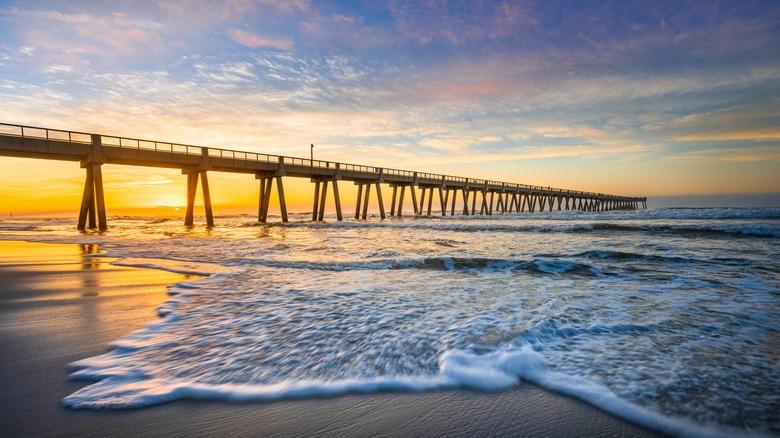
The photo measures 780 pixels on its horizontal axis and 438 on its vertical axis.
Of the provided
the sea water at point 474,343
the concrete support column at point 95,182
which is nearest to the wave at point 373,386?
the sea water at point 474,343

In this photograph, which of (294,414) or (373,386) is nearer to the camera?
(294,414)

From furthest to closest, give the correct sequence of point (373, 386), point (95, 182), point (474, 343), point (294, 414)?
point (95, 182), point (474, 343), point (373, 386), point (294, 414)

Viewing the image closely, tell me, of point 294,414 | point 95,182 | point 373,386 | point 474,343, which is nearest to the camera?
point 294,414

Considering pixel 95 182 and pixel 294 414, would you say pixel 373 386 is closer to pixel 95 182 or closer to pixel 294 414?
pixel 294 414

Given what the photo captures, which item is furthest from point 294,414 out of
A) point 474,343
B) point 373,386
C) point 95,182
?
point 95,182

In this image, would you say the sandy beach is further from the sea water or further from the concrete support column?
the concrete support column

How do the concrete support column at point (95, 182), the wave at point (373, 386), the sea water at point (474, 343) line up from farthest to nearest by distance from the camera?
the concrete support column at point (95, 182)
the sea water at point (474, 343)
the wave at point (373, 386)

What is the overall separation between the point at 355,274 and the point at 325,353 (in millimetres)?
3336

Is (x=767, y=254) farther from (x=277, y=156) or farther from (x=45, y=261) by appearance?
(x=277, y=156)

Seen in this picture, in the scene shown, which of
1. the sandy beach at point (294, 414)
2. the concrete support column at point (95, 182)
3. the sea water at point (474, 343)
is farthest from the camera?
the concrete support column at point (95, 182)

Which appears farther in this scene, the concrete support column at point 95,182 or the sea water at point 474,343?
the concrete support column at point 95,182

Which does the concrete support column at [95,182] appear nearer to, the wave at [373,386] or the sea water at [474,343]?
the sea water at [474,343]

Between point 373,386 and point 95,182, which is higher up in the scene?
point 95,182

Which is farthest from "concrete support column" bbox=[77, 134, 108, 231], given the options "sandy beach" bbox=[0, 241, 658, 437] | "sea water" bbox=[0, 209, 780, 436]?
"sandy beach" bbox=[0, 241, 658, 437]
